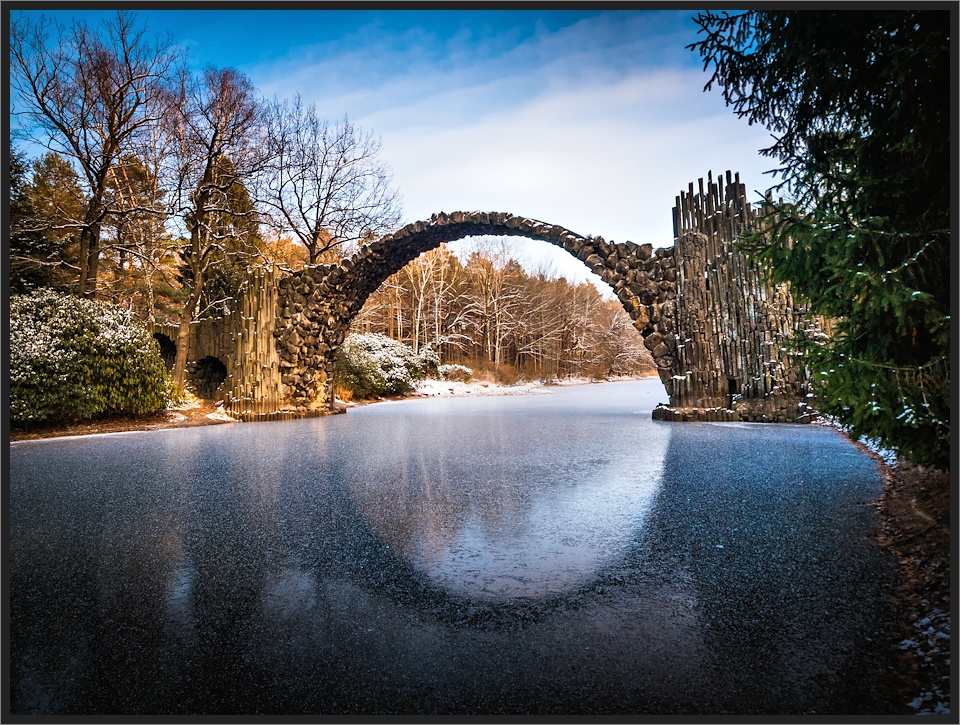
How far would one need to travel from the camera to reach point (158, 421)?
865 centimetres

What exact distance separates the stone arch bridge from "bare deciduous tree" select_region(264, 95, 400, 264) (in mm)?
5064

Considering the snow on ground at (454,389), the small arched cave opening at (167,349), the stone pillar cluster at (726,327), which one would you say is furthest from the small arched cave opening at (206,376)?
the stone pillar cluster at (726,327)

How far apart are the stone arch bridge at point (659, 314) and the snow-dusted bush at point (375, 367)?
10.9ft

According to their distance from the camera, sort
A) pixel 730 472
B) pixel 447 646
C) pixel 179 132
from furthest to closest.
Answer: pixel 179 132 < pixel 730 472 < pixel 447 646

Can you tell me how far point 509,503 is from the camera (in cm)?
334

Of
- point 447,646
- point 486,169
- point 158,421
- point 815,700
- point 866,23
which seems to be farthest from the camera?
point 158,421

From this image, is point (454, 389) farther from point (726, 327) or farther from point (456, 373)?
point (726, 327)

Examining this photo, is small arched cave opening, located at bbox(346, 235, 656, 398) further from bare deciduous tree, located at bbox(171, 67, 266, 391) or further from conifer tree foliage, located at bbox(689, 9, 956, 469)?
conifer tree foliage, located at bbox(689, 9, 956, 469)

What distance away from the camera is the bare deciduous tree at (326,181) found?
15.3 metres

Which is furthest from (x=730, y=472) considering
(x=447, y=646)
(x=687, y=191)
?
(x=687, y=191)

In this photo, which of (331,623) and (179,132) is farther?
(179,132)

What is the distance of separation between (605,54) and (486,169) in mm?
1094

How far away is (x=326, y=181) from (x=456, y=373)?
892 centimetres

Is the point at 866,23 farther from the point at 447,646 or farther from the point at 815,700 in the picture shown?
the point at 447,646
